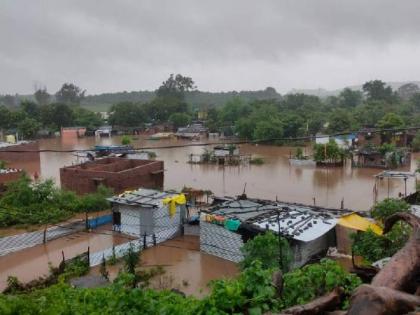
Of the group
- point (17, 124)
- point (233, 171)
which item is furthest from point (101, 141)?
point (233, 171)

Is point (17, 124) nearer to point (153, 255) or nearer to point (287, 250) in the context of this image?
point (153, 255)

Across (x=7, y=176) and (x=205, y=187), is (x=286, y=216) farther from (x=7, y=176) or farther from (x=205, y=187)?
(x=7, y=176)

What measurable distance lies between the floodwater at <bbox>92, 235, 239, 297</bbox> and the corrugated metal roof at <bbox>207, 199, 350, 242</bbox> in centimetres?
160

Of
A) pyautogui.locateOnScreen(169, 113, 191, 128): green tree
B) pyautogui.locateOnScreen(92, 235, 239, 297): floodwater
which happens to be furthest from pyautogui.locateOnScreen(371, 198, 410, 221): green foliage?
pyautogui.locateOnScreen(169, 113, 191, 128): green tree

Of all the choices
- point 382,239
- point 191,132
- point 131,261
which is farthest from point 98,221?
point 191,132

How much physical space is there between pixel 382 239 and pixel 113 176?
49.4ft

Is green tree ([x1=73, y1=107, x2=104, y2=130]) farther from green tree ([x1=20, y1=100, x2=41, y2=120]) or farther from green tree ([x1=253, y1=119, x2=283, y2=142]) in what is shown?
green tree ([x1=253, y1=119, x2=283, y2=142])


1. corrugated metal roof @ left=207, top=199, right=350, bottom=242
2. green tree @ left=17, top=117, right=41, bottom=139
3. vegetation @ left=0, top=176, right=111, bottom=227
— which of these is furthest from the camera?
green tree @ left=17, top=117, right=41, bottom=139

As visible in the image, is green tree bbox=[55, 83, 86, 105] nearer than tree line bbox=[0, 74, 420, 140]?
No

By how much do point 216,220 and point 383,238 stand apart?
518cm

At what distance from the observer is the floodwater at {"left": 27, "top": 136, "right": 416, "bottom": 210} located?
2550 cm

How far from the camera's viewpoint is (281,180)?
1192 inches

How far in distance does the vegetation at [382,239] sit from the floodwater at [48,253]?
29.0 feet

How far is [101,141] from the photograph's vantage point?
55125 mm
